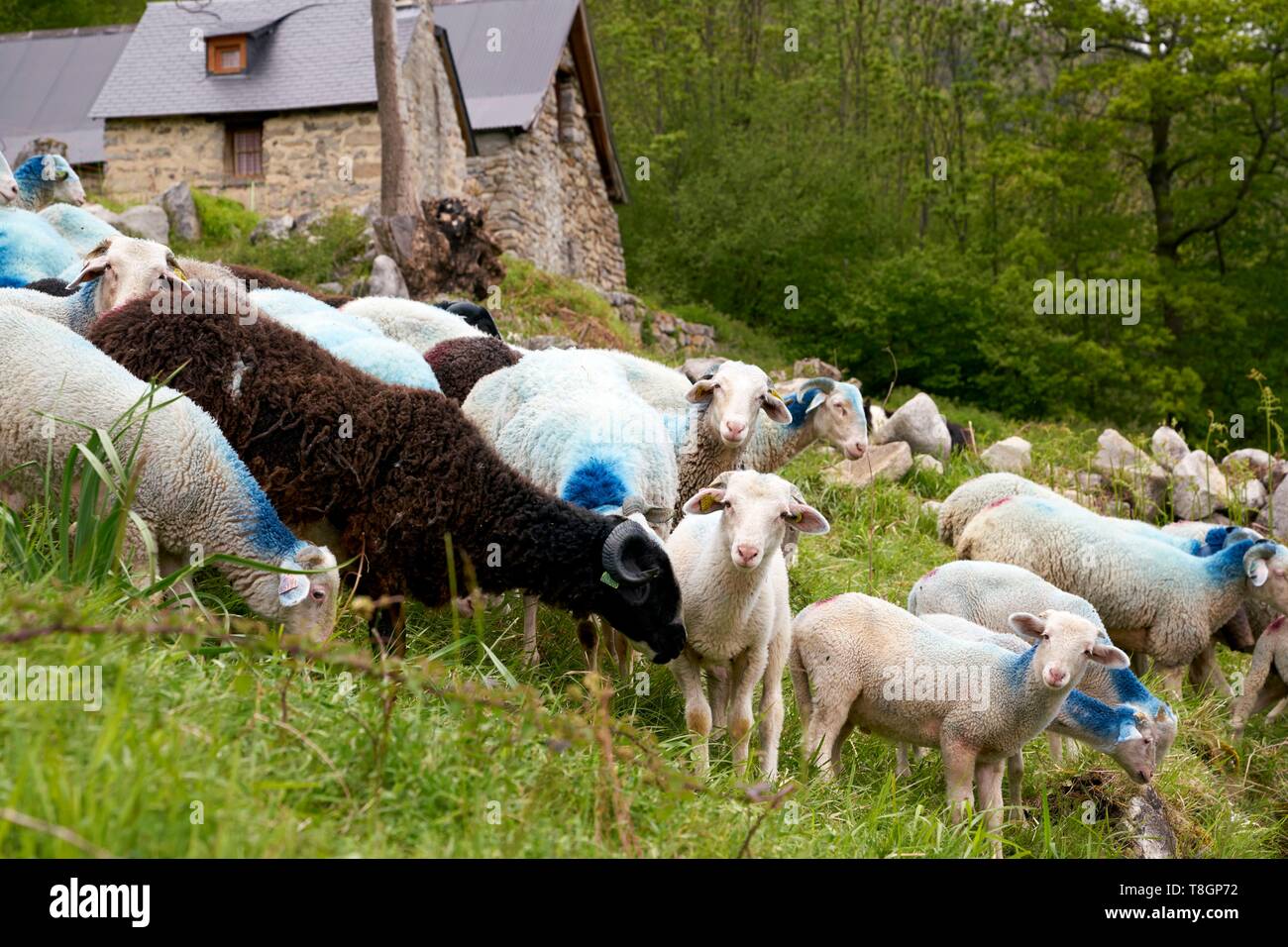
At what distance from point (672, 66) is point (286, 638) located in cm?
3567

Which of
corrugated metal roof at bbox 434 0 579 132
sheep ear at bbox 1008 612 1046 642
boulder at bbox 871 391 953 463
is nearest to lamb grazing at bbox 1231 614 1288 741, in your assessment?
sheep ear at bbox 1008 612 1046 642

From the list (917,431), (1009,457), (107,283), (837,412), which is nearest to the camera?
(107,283)

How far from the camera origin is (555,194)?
28.1 metres

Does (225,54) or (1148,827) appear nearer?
(1148,827)

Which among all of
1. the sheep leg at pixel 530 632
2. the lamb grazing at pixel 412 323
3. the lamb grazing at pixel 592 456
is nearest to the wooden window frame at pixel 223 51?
the lamb grazing at pixel 412 323

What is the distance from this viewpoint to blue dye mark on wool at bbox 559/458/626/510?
5.89 meters

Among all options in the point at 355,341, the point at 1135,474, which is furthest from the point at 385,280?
the point at 1135,474

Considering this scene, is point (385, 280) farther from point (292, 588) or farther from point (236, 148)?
point (236, 148)

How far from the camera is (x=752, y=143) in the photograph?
32.7 metres

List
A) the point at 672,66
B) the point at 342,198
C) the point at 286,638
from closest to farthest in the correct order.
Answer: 1. the point at 286,638
2. the point at 342,198
3. the point at 672,66

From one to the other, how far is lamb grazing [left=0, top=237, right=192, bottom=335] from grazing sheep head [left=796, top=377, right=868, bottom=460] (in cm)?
363

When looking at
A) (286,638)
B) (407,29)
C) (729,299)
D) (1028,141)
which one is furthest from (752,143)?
(286,638)

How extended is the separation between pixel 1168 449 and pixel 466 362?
950cm
